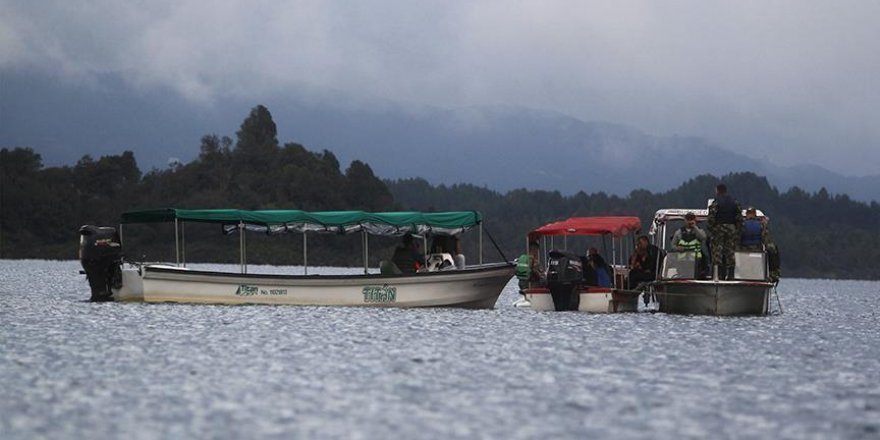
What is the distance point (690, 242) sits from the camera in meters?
36.3

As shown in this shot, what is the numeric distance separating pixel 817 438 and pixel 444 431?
399 cm

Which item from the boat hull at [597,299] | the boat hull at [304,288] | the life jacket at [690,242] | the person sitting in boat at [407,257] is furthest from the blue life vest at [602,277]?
the person sitting in boat at [407,257]

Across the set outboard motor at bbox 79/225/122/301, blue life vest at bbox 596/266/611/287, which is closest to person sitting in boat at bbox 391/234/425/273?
blue life vest at bbox 596/266/611/287

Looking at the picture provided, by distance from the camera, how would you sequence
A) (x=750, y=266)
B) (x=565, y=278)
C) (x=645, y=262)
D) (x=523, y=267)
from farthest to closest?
(x=523, y=267)
(x=645, y=262)
(x=565, y=278)
(x=750, y=266)

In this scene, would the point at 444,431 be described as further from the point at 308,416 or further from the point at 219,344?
the point at 219,344

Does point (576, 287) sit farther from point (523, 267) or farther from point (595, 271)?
point (523, 267)

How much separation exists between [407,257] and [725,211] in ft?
29.8

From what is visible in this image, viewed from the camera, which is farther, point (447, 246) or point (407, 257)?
point (447, 246)

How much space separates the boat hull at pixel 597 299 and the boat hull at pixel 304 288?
190 centimetres

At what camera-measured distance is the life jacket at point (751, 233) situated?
3619cm

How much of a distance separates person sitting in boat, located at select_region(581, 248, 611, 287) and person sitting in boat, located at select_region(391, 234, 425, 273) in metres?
4.77

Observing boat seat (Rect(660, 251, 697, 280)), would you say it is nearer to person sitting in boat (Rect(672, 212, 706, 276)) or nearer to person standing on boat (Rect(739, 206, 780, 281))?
person sitting in boat (Rect(672, 212, 706, 276))

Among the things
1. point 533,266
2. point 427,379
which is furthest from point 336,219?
point 427,379

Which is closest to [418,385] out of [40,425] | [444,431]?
[444,431]
